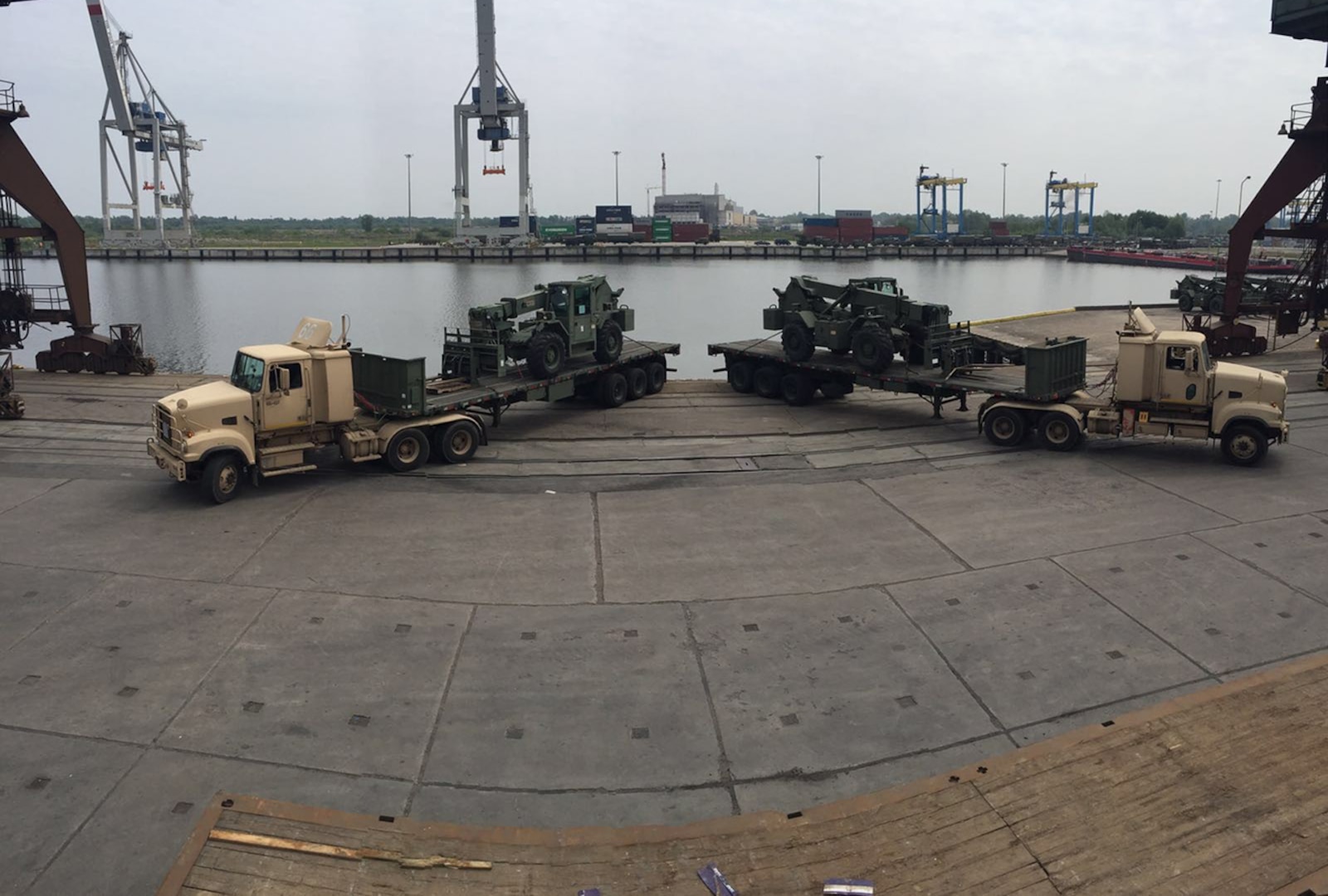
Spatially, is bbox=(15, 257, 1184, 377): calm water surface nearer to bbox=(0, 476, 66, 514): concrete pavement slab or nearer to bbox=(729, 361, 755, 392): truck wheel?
bbox=(729, 361, 755, 392): truck wheel

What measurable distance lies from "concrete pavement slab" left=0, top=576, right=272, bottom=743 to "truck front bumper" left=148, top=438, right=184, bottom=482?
297cm

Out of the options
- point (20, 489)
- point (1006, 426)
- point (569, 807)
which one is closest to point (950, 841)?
point (569, 807)

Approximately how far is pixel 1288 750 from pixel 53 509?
54.9 ft

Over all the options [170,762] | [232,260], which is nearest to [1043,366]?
[170,762]

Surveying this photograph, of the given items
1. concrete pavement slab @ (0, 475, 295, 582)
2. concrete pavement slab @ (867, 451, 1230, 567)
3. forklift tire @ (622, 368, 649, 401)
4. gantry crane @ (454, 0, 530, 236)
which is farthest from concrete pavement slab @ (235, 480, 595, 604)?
gantry crane @ (454, 0, 530, 236)

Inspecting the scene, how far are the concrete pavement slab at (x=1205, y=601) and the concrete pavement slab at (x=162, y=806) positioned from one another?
8728mm

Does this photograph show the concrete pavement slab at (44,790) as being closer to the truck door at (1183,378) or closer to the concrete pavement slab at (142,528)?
the concrete pavement slab at (142,528)

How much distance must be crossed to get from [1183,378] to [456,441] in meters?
13.5

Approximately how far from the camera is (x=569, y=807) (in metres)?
8.18

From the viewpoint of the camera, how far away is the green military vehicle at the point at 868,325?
22.0 metres

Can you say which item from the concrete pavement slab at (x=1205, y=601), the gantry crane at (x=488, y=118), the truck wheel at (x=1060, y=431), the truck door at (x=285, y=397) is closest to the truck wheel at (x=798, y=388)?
the truck wheel at (x=1060, y=431)

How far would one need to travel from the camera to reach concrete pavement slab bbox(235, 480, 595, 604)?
12656 mm

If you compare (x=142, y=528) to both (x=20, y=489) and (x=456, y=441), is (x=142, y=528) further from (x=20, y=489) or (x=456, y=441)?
(x=456, y=441)

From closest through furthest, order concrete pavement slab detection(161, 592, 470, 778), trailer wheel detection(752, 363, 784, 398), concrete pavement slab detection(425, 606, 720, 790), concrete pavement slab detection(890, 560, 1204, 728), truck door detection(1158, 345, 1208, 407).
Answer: concrete pavement slab detection(425, 606, 720, 790) < concrete pavement slab detection(161, 592, 470, 778) < concrete pavement slab detection(890, 560, 1204, 728) < truck door detection(1158, 345, 1208, 407) < trailer wheel detection(752, 363, 784, 398)
